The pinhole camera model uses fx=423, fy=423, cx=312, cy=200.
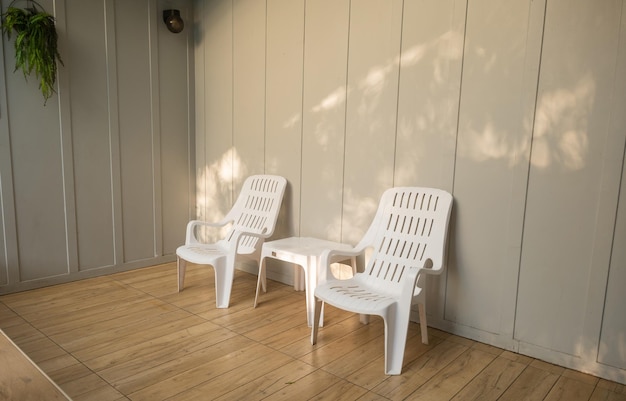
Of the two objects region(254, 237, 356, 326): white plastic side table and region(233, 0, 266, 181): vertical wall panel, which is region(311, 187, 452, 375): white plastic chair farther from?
region(233, 0, 266, 181): vertical wall panel

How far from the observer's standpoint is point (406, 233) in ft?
9.23

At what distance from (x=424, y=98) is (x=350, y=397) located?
6.27 ft

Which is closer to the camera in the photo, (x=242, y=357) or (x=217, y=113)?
(x=242, y=357)

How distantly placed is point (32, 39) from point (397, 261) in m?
3.19

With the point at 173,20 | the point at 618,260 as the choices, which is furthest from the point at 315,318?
the point at 173,20

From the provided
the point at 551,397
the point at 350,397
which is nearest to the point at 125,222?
the point at 350,397

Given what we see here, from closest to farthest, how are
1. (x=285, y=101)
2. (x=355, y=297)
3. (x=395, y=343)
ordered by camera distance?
1. (x=395, y=343)
2. (x=355, y=297)
3. (x=285, y=101)

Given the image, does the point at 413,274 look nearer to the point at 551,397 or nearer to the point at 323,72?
the point at 551,397

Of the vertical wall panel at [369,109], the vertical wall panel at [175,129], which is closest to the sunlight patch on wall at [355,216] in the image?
the vertical wall panel at [369,109]

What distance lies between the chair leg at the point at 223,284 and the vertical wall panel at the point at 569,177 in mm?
2003

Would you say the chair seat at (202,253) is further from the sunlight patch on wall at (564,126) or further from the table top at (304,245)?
the sunlight patch on wall at (564,126)

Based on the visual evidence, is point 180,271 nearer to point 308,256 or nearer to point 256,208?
point 256,208

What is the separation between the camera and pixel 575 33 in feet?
7.41

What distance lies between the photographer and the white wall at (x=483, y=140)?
2.24 meters
